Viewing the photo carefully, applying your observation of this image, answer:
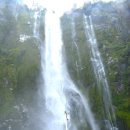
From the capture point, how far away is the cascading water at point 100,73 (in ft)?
177

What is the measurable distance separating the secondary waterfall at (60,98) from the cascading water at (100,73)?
2.59m

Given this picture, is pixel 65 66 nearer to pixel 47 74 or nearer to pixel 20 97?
pixel 47 74

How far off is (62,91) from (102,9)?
3020 centimetres

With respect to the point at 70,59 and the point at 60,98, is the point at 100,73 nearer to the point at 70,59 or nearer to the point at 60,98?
the point at 70,59

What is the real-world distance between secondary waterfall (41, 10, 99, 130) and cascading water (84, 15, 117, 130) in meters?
2.59

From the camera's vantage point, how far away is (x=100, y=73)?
61.8m

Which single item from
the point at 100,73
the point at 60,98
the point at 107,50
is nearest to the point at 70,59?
the point at 107,50

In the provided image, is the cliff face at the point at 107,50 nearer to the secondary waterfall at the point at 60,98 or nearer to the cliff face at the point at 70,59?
the cliff face at the point at 70,59

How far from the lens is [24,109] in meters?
56.3

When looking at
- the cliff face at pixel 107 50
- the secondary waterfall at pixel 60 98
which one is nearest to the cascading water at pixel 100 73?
the cliff face at pixel 107 50

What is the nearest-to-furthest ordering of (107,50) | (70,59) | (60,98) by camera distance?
(60,98)
(70,59)
(107,50)

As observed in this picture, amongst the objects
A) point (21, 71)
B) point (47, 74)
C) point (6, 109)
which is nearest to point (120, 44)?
point (47, 74)

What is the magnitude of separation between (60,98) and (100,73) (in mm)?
9517

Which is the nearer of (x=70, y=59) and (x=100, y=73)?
(x=100, y=73)
